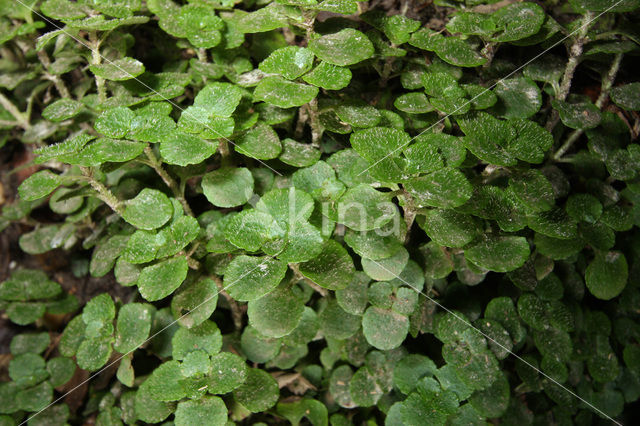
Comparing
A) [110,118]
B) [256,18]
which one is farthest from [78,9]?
[256,18]

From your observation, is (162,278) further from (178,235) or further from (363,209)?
(363,209)

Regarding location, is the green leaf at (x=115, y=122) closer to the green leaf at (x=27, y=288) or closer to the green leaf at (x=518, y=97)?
the green leaf at (x=27, y=288)

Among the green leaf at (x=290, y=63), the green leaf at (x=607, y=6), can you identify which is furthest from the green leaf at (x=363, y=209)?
the green leaf at (x=607, y=6)

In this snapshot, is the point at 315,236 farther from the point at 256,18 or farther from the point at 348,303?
the point at 256,18

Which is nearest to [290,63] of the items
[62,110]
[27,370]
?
[62,110]

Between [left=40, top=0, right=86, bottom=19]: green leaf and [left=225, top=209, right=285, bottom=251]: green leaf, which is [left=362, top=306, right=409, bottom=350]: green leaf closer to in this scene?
[left=225, top=209, right=285, bottom=251]: green leaf

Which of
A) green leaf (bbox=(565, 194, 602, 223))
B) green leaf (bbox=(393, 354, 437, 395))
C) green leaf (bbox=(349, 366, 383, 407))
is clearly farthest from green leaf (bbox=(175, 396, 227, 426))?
green leaf (bbox=(565, 194, 602, 223))
